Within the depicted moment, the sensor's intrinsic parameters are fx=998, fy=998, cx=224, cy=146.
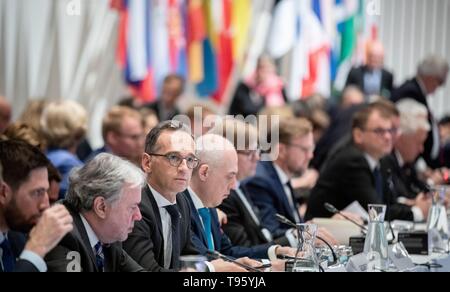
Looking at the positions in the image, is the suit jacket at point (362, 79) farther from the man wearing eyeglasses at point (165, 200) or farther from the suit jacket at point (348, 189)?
the man wearing eyeglasses at point (165, 200)

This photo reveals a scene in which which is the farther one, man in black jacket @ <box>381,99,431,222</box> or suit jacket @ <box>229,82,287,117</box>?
suit jacket @ <box>229,82,287,117</box>

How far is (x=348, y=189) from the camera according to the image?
18.0 feet

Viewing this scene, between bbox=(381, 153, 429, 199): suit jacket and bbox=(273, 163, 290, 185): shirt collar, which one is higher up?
bbox=(273, 163, 290, 185): shirt collar

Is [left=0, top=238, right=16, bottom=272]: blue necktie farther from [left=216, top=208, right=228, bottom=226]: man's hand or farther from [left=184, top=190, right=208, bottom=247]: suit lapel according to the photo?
[left=216, top=208, right=228, bottom=226]: man's hand

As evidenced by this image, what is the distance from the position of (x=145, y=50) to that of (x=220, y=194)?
6555mm

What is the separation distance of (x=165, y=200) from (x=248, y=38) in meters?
7.90

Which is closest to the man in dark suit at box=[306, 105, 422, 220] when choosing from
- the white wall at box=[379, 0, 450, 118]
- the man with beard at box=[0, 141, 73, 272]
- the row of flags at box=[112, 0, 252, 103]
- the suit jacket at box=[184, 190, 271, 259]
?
the suit jacket at box=[184, 190, 271, 259]

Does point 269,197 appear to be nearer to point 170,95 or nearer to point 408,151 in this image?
point 408,151

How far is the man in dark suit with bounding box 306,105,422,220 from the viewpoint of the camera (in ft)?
17.9

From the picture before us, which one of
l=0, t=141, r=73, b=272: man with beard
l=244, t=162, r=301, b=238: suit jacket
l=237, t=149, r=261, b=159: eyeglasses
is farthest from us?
l=244, t=162, r=301, b=238: suit jacket

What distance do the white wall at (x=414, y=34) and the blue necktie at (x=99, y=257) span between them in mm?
5301

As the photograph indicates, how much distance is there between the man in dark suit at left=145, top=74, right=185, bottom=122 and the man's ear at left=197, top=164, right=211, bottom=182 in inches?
211

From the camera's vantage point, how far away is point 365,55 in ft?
34.3
